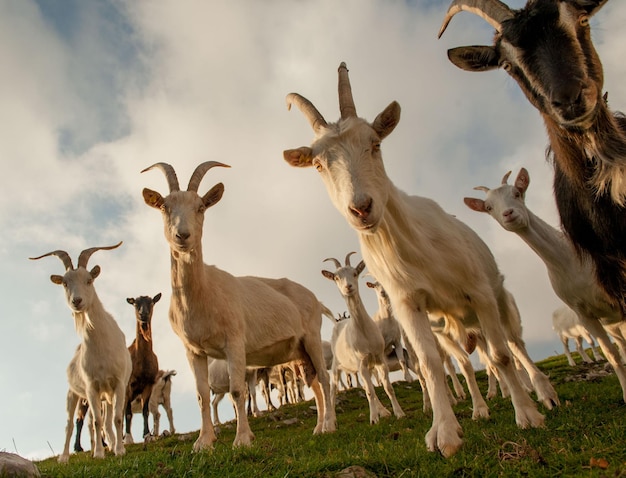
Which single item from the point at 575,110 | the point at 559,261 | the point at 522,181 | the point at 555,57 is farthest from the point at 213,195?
the point at 575,110

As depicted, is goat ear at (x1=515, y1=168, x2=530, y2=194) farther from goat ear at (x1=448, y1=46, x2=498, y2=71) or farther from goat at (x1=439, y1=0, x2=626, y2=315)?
goat ear at (x1=448, y1=46, x2=498, y2=71)

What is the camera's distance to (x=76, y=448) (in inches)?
561

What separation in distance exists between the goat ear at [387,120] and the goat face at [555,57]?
102 centimetres

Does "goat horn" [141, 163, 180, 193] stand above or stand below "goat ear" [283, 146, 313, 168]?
above

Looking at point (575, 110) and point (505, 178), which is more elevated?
point (505, 178)

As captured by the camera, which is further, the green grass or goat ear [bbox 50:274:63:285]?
goat ear [bbox 50:274:63:285]

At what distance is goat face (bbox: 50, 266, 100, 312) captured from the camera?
1073cm

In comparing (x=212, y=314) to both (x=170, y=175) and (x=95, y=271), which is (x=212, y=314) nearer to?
(x=170, y=175)

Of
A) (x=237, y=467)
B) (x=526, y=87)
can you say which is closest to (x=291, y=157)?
(x=526, y=87)

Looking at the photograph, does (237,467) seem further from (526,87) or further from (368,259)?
(526,87)

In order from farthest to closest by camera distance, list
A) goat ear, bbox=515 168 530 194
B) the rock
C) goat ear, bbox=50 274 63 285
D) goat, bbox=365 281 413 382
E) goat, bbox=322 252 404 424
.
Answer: goat, bbox=365 281 413 382
goat, bbox=322 252 404 424
goat ear, bbox=50 274 63 285
goat ear, bbox=515 168 530 194
the rock

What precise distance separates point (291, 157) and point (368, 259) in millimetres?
1338

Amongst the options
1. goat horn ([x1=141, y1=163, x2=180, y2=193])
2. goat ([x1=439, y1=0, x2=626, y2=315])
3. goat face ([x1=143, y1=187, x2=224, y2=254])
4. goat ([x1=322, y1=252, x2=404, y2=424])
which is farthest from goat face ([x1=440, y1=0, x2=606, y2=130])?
goat ([x1=322, y1=252, x2=404, y2=424])

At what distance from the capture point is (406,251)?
5.02m
